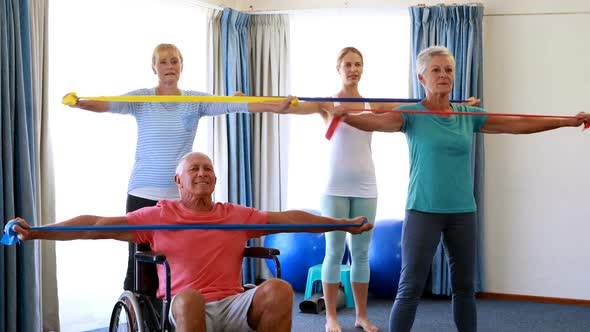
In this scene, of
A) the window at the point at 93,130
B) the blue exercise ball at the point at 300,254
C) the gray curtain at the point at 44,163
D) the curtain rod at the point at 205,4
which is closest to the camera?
the gray curtain at the point at 44,163

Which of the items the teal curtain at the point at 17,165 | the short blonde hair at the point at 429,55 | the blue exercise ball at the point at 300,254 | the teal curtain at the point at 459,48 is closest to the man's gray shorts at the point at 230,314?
the short blonde hair at the point at 429,55

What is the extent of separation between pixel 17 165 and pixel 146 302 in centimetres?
132

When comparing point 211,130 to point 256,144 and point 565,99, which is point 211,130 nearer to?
point 256,144

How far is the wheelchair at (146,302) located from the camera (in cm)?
267

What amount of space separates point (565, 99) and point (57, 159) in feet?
10.7

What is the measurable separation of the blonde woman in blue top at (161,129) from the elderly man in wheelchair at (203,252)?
0.37 metres

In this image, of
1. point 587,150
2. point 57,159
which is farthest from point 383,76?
point 57,159

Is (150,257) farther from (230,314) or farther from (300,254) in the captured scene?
(300,254)

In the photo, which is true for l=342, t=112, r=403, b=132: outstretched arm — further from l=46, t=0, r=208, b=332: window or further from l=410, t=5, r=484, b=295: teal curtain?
l=410, t=5, r=484, b=295: teal curtain

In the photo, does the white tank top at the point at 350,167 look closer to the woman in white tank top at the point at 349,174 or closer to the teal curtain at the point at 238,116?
the woman in white tank top at the point at 349,174

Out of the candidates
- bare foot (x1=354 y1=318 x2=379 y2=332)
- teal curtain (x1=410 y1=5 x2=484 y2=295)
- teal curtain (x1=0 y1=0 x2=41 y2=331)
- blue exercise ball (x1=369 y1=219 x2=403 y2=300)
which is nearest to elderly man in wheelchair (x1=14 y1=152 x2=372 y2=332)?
teal curtain (x1=0 y1=0 x2=41 y2=331)

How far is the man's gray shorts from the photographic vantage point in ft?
8.93

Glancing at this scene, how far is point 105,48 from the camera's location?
4.57 m

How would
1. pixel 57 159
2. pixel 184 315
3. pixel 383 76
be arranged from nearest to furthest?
pixel 184 315 < pixel 57 159 < pixel 383 76
